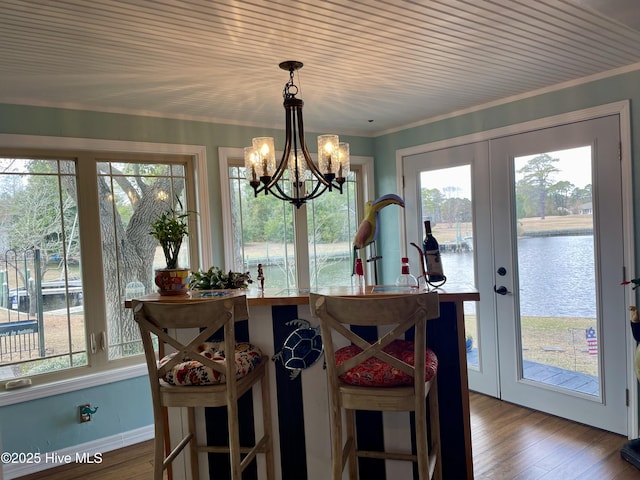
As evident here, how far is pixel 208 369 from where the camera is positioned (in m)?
1.91

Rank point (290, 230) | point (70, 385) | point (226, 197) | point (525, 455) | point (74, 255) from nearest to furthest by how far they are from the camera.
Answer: point (525, 455) → point (70, 385) → point (74, 255) → point (226, 197) → point (290, 230)

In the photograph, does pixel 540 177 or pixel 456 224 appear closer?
pixel 540 177

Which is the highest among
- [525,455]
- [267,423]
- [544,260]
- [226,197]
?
[226,197]

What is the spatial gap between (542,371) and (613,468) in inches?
34.6

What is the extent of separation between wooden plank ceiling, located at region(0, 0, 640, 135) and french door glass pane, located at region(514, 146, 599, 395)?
0.63 metres

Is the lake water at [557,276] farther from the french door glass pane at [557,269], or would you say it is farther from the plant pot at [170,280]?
the plant pot at [170,280]

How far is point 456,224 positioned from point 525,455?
1.87 metres

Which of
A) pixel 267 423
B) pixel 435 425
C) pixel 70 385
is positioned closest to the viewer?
pixel 435 425

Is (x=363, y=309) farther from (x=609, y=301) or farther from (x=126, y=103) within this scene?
(x=126, y=103)

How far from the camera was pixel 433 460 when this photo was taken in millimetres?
1955

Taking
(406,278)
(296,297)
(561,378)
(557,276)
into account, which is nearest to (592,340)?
(561,378)

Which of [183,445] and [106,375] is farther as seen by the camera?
[106,375]

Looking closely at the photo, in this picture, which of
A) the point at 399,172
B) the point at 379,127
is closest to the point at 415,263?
the point at 399,172

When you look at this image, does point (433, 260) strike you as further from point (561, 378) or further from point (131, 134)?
point (131, 134)
